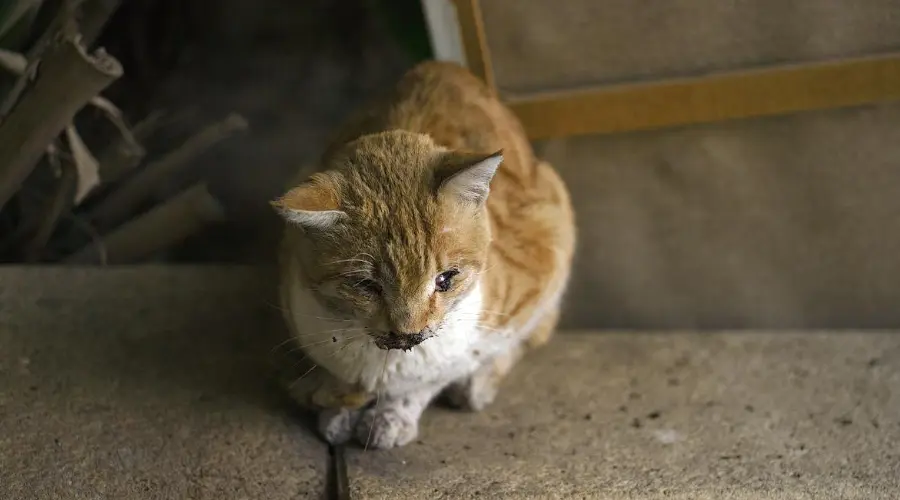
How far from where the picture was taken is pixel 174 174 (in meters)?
2.12

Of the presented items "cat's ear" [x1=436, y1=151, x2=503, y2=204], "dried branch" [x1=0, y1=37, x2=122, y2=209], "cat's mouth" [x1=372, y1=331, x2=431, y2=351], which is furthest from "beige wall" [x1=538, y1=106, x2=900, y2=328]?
"dried branch" [x1=0, y1=37, x2=122, y2=209]

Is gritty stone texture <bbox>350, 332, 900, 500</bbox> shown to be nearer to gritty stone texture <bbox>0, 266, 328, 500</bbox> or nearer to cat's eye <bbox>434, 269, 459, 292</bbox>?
gritty stone texture <bbox>0, 266, 328, 500</bbox>

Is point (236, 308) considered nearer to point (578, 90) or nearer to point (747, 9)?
point (578, 90)

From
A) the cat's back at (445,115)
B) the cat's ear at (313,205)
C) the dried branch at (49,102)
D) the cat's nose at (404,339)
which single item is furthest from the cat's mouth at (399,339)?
the dried branch at (49,102)

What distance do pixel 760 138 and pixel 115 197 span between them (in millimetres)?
1478

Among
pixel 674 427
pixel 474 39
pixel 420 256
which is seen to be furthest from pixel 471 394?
pixel 474 39

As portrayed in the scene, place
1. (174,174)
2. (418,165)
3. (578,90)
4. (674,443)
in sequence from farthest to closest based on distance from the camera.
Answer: (174,174) → (578,90) → (674,443) → (418,165)

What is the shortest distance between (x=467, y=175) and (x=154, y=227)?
1023 millimetres

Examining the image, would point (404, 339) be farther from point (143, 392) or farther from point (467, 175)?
point (143, 392)

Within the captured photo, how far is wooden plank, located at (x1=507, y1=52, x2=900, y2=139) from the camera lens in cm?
166

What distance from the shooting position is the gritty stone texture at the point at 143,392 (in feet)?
4.27

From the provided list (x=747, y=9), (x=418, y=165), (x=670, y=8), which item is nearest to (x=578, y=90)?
(x=670, y=8)


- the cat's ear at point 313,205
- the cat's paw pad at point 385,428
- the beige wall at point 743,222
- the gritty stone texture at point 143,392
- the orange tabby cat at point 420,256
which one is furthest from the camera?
the beige wall at point 743,222

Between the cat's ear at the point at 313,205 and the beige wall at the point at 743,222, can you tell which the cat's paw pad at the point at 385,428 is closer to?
the cat's ear at the point at 313,205
